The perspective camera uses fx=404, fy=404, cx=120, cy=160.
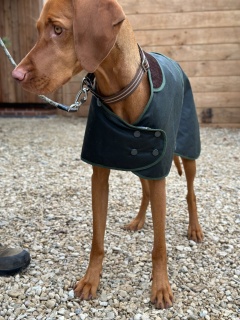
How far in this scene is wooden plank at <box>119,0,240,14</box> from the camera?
7117mm

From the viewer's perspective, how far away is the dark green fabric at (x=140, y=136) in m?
2.09

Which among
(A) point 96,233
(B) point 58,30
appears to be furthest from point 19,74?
(A) point 96,233

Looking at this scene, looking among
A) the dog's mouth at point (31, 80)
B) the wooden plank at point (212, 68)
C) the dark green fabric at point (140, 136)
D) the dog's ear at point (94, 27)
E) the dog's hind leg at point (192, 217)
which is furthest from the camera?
the wooden plank at point (212, 68)

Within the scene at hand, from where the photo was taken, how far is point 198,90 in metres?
7.50

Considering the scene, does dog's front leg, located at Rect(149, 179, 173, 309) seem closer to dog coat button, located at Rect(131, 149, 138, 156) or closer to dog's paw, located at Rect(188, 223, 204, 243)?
dog coat button, located at Rect(131, 149, 138, 156)

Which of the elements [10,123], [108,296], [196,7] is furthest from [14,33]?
[108,296]

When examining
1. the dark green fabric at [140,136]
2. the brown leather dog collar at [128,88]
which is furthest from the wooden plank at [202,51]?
the brown leather dog collar at [128,88]

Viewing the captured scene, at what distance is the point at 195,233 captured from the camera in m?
3.09

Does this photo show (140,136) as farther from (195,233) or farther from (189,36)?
(189,36)

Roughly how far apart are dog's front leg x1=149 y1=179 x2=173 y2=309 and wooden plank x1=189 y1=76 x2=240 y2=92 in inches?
220

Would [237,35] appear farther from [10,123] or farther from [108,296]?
[108,296]

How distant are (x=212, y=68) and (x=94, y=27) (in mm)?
6077

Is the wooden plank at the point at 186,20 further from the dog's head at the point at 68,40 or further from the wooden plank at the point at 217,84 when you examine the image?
the dog's head at the point at 68,40

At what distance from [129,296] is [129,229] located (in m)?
0.90
